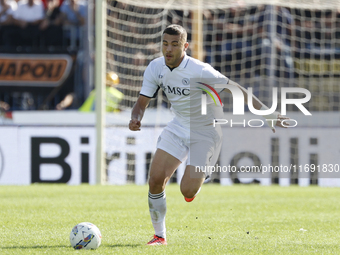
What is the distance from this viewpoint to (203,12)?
15531 millimetres

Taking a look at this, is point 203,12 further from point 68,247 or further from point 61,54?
point 68,247

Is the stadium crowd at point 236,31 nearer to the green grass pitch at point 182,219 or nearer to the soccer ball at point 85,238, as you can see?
the green grass pitch at point 182,219

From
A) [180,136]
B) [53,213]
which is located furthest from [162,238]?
[53,213]

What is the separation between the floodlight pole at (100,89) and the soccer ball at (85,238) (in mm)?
6584

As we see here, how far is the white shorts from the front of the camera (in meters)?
5.79

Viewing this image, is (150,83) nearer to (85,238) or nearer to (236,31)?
(85,238)

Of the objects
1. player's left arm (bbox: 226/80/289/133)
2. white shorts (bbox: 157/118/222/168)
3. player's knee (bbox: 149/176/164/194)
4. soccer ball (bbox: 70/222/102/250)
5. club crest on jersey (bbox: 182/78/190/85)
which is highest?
club crest on jersey (bbox: 182/78/190/85)

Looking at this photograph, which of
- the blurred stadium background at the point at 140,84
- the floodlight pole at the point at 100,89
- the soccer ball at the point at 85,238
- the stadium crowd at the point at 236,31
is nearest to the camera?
the soccer ball at the point at 85,238

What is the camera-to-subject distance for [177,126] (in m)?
5.94

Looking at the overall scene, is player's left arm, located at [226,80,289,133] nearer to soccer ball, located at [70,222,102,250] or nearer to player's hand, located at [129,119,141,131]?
player's hand, located at [129,119,141,131]

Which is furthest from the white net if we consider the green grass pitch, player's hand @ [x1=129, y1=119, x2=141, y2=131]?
player's hand @ [x1=129, y1=119, x2=141, y2=131]

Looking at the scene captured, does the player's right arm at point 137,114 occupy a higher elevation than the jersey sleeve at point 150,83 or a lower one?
lower

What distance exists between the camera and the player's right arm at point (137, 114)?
5.54 meters

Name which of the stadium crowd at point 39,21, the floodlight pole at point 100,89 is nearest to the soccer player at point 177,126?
the floodlight pole at point 100,89
